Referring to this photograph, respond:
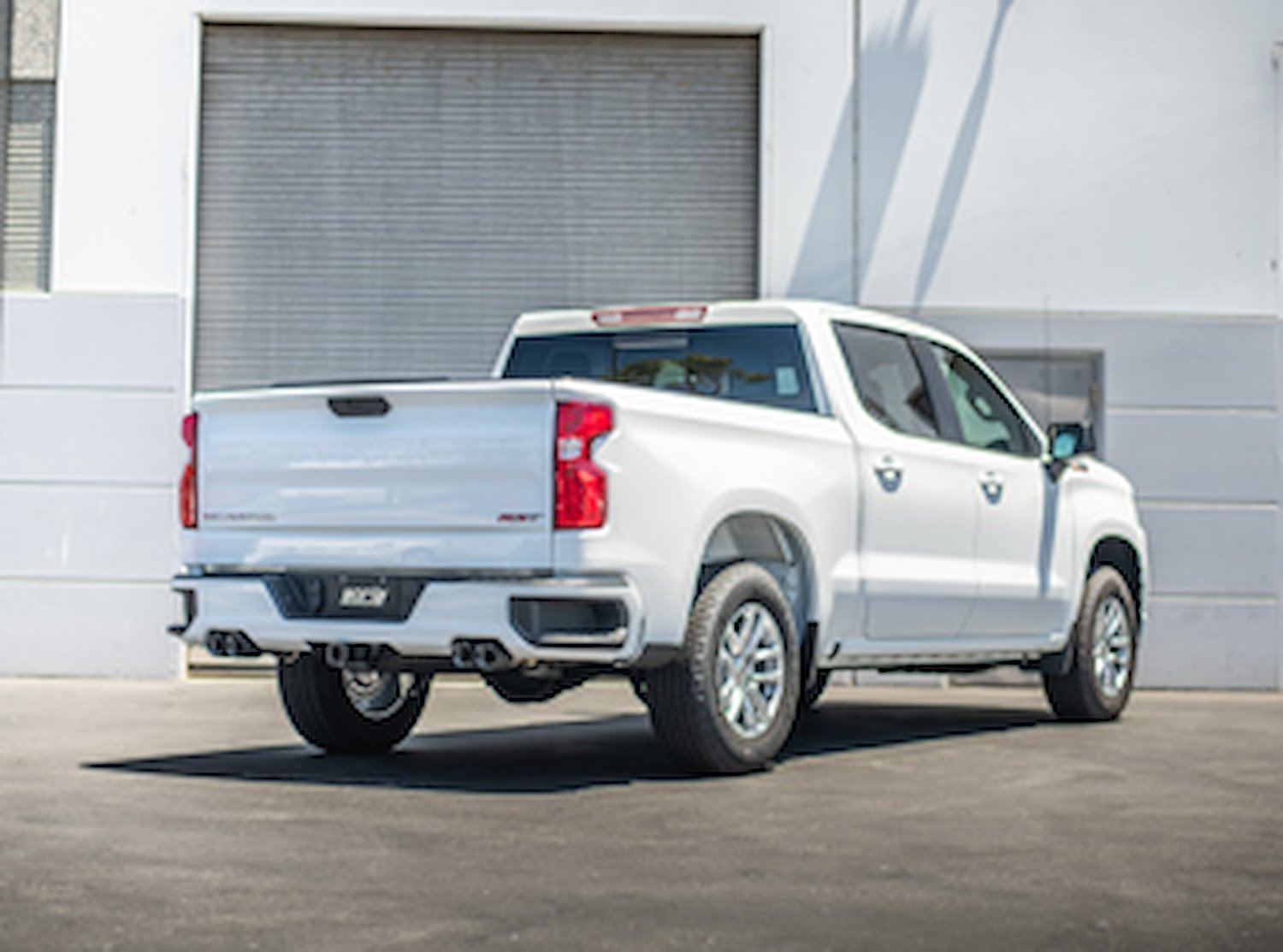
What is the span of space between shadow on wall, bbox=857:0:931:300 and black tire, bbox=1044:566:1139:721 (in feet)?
14.8

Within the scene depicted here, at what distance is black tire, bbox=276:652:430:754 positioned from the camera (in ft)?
27.2

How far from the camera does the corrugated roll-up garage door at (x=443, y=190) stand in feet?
47.8

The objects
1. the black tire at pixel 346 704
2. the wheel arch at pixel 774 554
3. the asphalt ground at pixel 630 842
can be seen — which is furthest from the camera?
the black tire at pixel 346 704

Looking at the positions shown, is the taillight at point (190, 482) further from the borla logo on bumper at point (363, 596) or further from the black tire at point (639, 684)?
the black tire at point (639, 684)

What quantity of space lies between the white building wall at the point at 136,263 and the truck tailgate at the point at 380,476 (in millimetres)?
6795

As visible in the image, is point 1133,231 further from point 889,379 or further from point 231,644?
point 231,644

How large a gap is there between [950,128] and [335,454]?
840cm

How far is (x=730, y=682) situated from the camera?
7.52 m

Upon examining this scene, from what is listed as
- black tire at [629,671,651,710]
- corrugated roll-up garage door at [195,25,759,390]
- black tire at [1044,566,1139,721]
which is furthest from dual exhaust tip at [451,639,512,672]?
corrugated roll-up garage door at [195,25,759,390]

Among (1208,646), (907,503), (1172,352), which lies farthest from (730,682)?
(1172,352)

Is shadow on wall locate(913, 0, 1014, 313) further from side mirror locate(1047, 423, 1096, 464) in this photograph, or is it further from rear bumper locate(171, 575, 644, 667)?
rear bumper locate(171, 575, 644, 667)

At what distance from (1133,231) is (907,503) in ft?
21.9

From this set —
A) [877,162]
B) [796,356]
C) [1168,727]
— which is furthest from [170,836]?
[877,162]

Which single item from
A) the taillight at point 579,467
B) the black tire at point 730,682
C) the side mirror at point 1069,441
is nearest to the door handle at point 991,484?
the side mirror at point 1069,441
